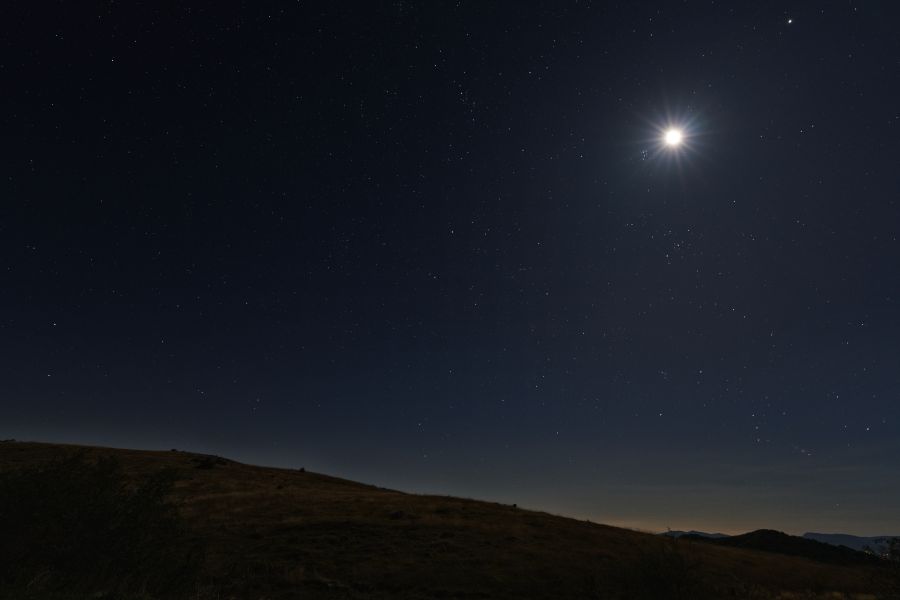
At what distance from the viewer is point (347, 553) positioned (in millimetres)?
23297

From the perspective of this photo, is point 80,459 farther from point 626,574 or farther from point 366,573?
point 626,574

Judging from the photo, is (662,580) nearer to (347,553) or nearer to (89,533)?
(347,553)

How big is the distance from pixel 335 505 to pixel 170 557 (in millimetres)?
22048

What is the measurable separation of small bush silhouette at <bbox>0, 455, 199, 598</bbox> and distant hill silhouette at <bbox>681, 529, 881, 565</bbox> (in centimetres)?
4545

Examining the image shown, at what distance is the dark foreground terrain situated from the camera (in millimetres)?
11422

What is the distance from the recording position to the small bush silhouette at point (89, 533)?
10.5m

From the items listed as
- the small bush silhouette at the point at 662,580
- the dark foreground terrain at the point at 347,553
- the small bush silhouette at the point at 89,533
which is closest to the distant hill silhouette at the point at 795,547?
the dark foreground terrain at the point at 347,553

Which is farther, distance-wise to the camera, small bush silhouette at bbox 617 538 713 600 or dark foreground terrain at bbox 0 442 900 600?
small bush silhouette at bbox 617 538 713 600

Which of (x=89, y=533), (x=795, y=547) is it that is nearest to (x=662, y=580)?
(x=89, y=533)

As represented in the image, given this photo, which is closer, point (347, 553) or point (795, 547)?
point (347, 553)

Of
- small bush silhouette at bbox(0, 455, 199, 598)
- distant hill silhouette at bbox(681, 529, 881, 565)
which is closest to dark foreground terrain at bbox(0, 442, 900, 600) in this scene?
small bush silhouette at bbox(0, 455, 199, 598)

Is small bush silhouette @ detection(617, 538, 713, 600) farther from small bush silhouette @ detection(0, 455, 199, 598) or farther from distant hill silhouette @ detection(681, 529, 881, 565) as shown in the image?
distant hill silhouette @ detection(681, 529, 881, 565)

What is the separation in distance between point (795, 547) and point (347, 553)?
2121 inches

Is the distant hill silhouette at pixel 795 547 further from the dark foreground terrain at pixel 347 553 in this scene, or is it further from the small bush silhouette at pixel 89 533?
the small bush silhouette at pixel 89 533
